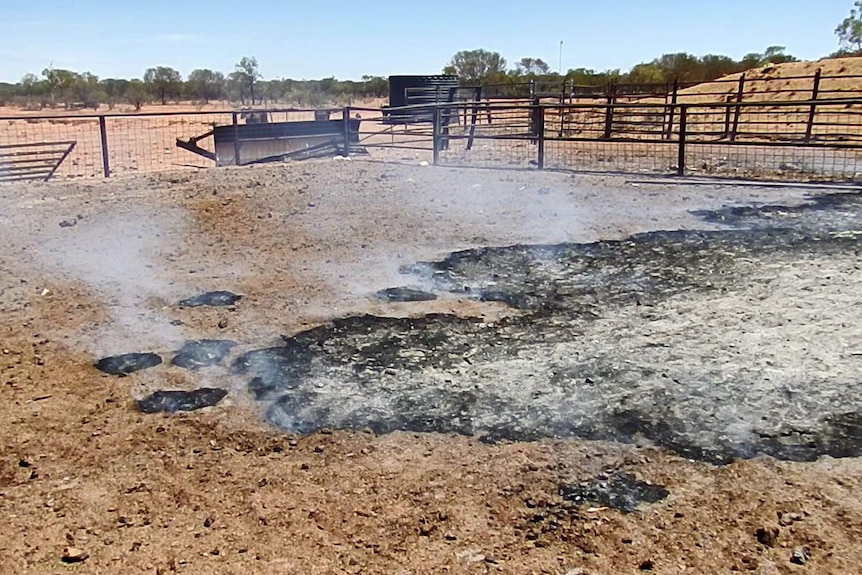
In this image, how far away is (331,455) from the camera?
11.7 feet

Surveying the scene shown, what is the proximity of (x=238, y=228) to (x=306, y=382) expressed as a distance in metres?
4.52

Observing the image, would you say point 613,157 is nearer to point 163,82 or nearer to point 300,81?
point 163,82

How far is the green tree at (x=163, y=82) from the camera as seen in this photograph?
58.7m

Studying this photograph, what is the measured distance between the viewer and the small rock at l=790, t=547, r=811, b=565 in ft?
9.02

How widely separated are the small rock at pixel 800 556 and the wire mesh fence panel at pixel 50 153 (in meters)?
12.1

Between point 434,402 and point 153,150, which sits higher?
point 153,150

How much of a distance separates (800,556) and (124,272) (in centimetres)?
575

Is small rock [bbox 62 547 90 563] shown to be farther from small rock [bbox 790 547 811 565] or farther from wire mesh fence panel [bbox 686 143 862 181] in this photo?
wire mesh fence panel [bbox 686 143 862 181]

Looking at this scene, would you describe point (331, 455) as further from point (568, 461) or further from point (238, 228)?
point (238, 228)

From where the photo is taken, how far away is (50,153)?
14.1 m

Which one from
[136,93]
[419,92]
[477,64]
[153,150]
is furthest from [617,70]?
[136,93]

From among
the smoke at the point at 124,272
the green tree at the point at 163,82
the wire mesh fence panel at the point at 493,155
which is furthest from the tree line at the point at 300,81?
the smoke at the point at 124,272

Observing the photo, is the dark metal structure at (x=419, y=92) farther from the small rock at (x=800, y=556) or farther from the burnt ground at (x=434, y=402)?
the small rock at (x=800, y=556)

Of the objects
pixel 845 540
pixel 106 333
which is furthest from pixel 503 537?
pixel 106 333
